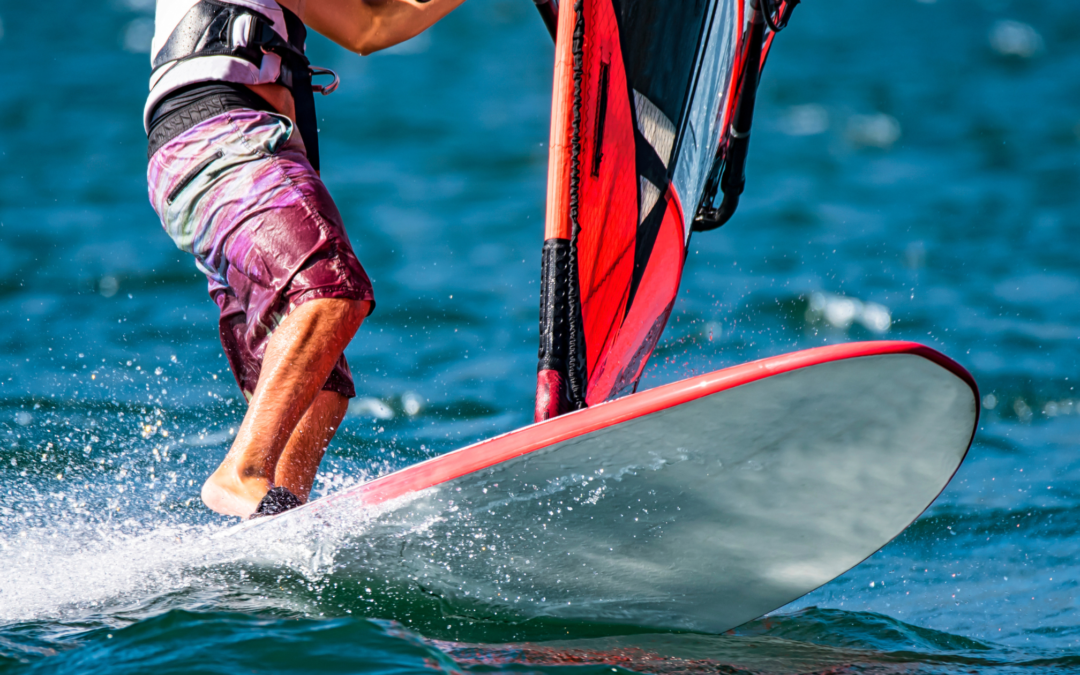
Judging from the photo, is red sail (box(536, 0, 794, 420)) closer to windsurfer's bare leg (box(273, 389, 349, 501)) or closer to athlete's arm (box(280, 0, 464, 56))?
athlete's arm (box(280, 0, 464, 56))

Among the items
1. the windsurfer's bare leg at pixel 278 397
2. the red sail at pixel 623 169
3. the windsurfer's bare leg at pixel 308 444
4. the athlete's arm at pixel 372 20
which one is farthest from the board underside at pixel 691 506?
the athlete's arm at pixel 372 20

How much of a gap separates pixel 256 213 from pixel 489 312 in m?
4.39

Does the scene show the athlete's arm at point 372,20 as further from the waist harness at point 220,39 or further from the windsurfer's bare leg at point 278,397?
the windsurfer's bare leg at point 278,397

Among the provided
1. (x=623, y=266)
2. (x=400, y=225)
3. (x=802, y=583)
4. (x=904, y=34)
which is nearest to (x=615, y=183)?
(x=623, y=266)

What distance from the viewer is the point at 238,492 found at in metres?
2.54

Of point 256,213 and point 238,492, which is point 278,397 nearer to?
point 238,492

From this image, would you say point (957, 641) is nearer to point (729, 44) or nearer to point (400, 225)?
point (729, 44)

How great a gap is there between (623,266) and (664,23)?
2.45ft

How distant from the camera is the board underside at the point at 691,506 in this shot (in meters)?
2.28

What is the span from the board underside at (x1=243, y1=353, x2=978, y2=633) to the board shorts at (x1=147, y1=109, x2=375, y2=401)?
57 centimetres

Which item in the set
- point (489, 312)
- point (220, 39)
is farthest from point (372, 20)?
point (489, 312)

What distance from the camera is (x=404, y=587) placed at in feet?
8.28

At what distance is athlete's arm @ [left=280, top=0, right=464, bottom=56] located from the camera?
3.06 meters

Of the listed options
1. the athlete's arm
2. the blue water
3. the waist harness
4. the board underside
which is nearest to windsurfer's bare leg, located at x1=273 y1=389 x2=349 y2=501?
the blue water
